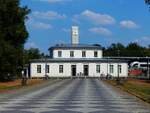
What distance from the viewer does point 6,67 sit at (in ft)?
243

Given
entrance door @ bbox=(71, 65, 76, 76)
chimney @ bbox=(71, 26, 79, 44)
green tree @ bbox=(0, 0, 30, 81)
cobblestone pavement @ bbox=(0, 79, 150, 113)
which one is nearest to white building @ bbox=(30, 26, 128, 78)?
entrance door @ bbox=(71, 65, 76, 76)

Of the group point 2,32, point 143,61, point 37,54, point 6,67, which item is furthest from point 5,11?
point 143,61

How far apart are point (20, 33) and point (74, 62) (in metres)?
50.6

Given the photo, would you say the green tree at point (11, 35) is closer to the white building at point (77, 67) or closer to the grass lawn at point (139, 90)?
the grass lawn at point (139, 90)

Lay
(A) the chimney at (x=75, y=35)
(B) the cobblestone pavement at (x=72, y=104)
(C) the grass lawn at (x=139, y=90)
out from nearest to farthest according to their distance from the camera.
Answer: (B) the cobblestone pavement at (x=72, y=104) → (C) the grass lawn at (x=139, y=90) → (A) the chimney at (x=75, y=35)

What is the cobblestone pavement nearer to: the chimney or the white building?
the white building

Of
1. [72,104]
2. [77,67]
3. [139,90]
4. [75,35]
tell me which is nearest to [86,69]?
[77,67]

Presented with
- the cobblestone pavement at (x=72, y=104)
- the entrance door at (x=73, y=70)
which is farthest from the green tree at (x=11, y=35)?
the entrance door at (x=73, y=70)

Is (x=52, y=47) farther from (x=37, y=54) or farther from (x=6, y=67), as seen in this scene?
(x=6, y=67)

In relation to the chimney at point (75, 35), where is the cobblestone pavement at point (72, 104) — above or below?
below

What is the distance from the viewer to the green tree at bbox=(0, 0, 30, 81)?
240 ft

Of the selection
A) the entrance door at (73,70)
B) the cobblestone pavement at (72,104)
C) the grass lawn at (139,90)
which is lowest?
the cobblestone pavement at (72,104)

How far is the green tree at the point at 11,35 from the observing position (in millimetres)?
73250

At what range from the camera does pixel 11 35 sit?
251ft
